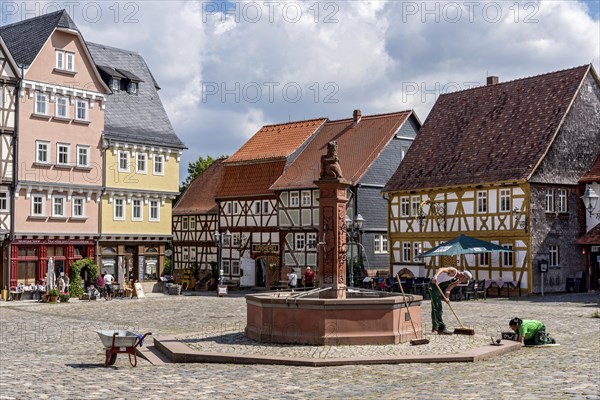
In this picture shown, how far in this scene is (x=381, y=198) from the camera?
1977 inches

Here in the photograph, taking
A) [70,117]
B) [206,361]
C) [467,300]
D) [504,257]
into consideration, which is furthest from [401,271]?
[206,361]

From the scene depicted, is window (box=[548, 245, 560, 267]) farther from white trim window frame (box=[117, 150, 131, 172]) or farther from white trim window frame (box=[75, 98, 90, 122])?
white trim window frame (box=[75, 98, 90, 122])

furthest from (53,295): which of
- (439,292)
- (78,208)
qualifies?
(439,292)

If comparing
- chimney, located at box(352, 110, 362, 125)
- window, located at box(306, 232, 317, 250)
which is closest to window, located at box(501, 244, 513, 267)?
window, located at box(306, 232, 317, 250)

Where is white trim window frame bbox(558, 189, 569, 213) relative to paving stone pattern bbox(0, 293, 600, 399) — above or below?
above

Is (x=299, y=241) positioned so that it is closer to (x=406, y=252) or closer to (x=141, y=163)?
(x=406, y=252)

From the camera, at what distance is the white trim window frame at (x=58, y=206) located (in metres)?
42.3

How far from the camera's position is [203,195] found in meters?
59.7

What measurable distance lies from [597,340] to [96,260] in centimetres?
3054

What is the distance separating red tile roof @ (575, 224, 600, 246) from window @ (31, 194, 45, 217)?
83.6 feet

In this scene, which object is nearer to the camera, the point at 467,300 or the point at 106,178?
the point at 467,300

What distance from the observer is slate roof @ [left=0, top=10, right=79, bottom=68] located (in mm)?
41812

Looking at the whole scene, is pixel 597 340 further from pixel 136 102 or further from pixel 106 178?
pixel 136 102

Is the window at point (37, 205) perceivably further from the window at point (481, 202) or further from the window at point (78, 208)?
the window at point (481, 202)
